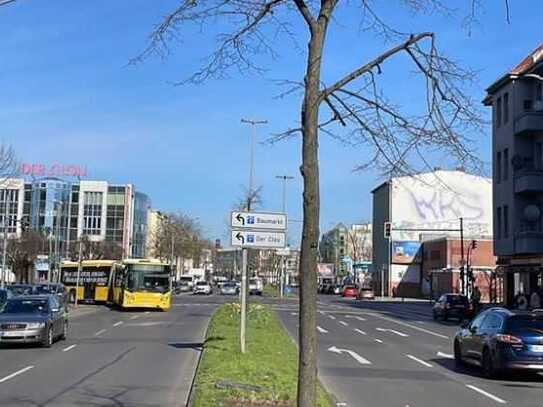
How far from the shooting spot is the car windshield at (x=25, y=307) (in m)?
22.6

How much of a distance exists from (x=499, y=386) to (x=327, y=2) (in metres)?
10.9

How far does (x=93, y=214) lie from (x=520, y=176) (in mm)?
82857

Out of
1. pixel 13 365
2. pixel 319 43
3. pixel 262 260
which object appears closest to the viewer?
pixel 319 43

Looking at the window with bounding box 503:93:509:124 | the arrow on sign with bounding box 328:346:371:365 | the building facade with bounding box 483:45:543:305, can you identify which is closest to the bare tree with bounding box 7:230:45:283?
the building facade with bounding box 483:45:543:305

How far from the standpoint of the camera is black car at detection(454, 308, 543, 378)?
637 inches

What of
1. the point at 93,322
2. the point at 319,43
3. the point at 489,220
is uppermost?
the point at 489,220

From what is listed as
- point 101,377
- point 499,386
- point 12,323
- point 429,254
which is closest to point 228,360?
point 101,377

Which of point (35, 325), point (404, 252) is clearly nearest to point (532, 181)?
point (35, 325)

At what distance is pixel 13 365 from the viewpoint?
17.4m

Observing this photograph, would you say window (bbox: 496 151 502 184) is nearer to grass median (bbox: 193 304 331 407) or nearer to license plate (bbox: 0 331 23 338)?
grass median (bbox: 193 304 331 407)

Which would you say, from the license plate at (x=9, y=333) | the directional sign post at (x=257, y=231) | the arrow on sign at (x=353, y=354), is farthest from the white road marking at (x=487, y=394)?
the license plate at (x=9, y=333)

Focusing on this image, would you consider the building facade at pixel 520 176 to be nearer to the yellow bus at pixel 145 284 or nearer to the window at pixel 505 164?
the window at pixel 505 164

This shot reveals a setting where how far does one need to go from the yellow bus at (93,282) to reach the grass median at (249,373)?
34.0 metres

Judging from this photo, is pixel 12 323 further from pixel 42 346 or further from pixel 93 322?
pixel 93 322
